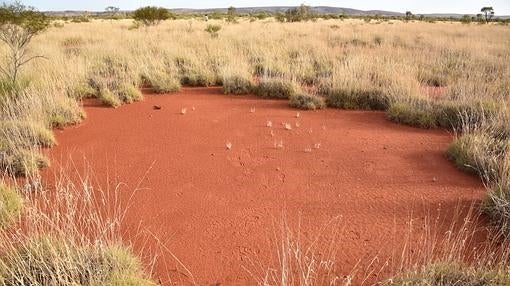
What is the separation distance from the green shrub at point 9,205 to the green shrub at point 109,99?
420 centimetres

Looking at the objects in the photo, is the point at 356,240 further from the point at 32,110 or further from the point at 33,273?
the point at 32,110

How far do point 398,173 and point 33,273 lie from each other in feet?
13.9

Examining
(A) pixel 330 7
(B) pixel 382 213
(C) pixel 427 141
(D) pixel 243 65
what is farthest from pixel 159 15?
(A) pixel 330 7

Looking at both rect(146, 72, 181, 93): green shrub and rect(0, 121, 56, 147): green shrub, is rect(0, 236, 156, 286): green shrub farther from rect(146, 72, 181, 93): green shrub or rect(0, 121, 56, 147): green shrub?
rect(146, 72, 181, 93): green shrub

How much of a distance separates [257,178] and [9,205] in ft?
8.79

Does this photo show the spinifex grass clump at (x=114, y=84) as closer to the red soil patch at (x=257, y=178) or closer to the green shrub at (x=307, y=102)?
the red soil patch at (x=257, y=178)

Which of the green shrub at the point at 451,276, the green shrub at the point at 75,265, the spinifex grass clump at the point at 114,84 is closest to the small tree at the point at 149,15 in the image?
the spinifex grass clump at the point at 114,84

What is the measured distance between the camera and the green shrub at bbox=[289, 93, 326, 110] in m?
8.20

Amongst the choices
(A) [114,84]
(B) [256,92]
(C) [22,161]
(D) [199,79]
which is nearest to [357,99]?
(B) [256,92]

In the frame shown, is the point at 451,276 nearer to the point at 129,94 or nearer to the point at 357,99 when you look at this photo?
the point at 357,99

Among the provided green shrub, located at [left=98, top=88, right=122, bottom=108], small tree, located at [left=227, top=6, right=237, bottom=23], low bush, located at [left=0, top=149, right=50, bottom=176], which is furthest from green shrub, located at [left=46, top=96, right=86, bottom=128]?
small tree, located at [left=227, top=6, right=237, bottom=23]

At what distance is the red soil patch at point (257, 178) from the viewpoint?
3.75 m

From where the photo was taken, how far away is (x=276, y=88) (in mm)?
9172

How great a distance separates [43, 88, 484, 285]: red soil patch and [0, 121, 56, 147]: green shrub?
0.29 meters
